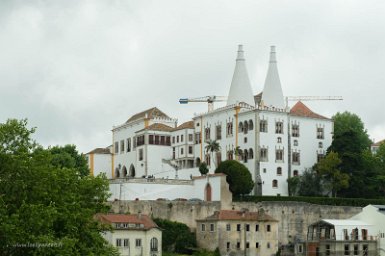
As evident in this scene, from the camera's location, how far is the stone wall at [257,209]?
8194 centimetres

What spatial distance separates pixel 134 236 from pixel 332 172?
82.6 feet

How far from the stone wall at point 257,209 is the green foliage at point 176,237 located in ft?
6.62

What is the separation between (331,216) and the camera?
8550 centimetres

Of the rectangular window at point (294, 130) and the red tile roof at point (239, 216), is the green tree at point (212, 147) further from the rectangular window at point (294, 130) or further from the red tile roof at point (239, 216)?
the red tile roof at point (239, 216)

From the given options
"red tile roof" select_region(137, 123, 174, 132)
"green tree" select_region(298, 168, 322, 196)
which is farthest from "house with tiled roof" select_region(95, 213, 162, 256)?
"red tile roof" select_region(137, 123, 174, 132)

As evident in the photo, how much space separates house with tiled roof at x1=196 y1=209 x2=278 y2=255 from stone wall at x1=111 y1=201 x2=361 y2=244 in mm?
2000

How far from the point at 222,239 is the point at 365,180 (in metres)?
22.3

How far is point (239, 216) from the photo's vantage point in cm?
7900

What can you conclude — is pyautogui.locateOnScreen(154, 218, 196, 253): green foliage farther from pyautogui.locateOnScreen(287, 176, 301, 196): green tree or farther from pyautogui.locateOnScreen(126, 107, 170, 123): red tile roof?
pyautogui.locateOnScreen(126, 107, 170, 123): red tile roof

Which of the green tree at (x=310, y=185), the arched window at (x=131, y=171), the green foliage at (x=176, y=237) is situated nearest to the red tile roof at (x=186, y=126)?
the arched window at (x=131, y=171)

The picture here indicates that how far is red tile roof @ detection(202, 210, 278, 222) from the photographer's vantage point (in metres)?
78.5

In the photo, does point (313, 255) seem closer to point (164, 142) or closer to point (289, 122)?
point (289, 122)

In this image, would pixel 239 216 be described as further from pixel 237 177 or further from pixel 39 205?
pixel 39 205

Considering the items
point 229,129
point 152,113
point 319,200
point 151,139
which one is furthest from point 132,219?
point 152,113
